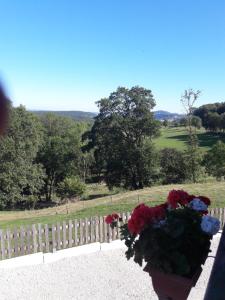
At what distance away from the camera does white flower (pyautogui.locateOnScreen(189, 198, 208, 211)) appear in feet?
9.61

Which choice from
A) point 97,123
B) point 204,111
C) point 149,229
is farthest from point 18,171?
point 204,111

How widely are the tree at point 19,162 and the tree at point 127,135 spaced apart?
23.5ft

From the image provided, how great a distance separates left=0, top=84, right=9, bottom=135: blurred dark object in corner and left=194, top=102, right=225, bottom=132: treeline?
6188 centimetres

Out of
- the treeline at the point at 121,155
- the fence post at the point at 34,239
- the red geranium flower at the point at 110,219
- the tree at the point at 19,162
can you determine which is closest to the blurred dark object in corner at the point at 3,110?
the red geranium flower at the point at 110,219

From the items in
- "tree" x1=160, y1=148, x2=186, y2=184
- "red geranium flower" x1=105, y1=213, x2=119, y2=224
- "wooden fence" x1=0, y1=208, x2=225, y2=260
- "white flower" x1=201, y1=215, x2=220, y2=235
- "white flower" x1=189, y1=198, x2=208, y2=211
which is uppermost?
"white flower" x1=189, y1=198, x2=208, y2=211

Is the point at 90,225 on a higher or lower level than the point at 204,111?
lower

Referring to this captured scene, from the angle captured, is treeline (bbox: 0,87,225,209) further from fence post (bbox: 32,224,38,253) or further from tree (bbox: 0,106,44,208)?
fence post (bbox: 32,224,38,253)

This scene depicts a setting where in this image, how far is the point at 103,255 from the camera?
8.34 metres

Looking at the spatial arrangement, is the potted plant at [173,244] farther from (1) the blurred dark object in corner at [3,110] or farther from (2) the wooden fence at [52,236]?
(2) the wooden fence at [52,236]

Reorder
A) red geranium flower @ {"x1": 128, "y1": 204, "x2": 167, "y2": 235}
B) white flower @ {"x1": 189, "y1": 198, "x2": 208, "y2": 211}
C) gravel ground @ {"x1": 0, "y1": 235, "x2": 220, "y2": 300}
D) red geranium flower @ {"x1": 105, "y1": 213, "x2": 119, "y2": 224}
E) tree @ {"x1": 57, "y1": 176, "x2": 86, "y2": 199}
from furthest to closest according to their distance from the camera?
1. tree @ {"x1": 57, "y1": 176, "x2": 86, "y2": 199}
2. gravel ground @ {"x1": 0, "y1": 235, "x2": 220, "y2": 300}
3. red geranium flower @ {"x1": 105, "y1": 213, "x2": 119, "y2": 224}
4. white flower @ {"x1": 189, "y1": 198, "x2": 208, "y2": 211}
5. red geranium flower @ {"x1": 128, "y1": 204, "x2": 167, "y2": 235}

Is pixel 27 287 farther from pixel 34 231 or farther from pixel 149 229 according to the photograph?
pixel 149 229

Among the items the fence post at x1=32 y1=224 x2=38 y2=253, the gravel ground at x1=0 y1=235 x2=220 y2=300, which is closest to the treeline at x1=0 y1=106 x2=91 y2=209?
the fence post at x1=32 y1=224 x2=38 y2=253

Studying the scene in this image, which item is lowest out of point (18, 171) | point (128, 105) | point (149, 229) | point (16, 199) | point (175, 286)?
point (16, 199)

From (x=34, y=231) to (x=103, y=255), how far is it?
5.83 feet
